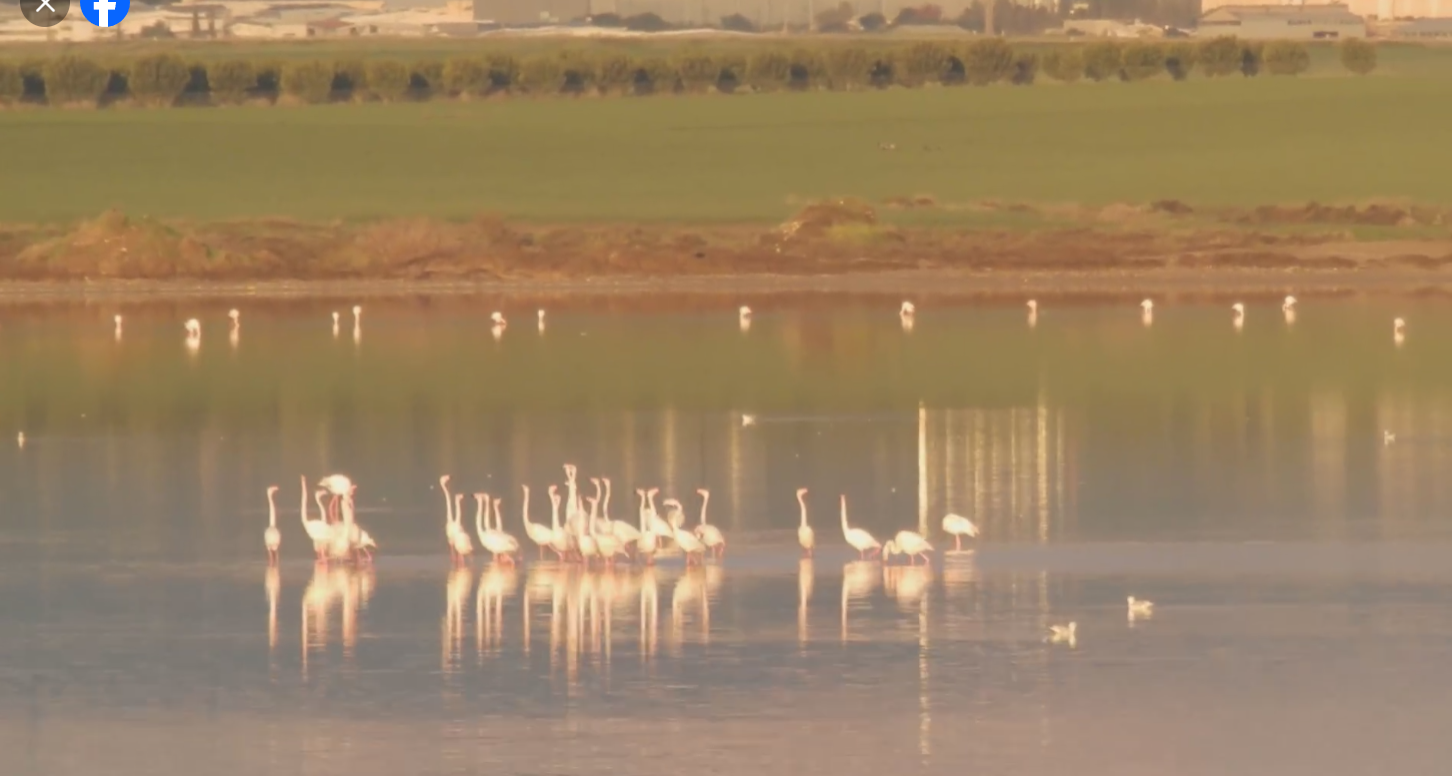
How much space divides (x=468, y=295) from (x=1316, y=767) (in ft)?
128

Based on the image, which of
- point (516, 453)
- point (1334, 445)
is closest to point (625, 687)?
point (516, 453)

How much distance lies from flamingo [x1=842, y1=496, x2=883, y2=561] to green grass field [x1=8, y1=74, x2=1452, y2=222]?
3852 centimetres

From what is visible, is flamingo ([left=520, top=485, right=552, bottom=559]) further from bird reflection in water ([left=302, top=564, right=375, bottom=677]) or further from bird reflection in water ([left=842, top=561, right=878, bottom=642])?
bird reflection in water ([left=842, top=561, right=878, bottom=642])

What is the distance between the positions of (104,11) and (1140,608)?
275 feet

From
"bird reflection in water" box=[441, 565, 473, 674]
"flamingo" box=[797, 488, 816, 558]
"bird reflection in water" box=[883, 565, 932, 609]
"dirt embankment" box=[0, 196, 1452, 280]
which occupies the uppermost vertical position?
"dirt embankment" box=[0, 196, 1452, 280]

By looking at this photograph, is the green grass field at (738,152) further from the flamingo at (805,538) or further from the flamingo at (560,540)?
the flamingo at (560,540)

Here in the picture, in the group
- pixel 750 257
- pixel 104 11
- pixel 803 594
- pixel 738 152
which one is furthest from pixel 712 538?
pixel 104 11

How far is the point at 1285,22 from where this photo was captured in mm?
116688

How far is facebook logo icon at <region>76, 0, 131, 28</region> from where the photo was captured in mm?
91944

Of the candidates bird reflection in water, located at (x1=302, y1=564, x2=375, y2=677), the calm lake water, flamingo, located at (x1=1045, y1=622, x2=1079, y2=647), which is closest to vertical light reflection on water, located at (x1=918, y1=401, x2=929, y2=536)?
the calm lake water

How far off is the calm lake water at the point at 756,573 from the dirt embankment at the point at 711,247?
14.4 m

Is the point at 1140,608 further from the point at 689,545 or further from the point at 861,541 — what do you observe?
the point at 689,545

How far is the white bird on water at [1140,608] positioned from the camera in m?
19.5

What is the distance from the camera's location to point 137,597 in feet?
68.5
